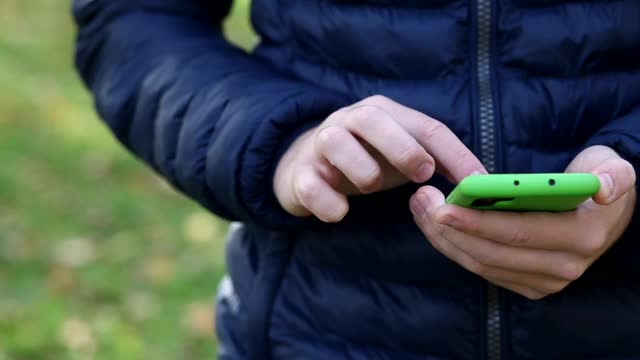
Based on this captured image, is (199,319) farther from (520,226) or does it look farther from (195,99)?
(520,226)

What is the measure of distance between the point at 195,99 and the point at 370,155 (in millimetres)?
A: 348

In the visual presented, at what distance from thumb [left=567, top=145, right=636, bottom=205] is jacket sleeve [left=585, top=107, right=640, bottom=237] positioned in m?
0.02

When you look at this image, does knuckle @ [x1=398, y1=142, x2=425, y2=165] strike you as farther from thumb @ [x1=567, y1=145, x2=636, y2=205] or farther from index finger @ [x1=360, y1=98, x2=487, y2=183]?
thumb @ [x1=567, y1=145, x2=636, y2=205]

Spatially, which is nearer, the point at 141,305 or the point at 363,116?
the point at 363,116

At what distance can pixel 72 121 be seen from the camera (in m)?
4.74

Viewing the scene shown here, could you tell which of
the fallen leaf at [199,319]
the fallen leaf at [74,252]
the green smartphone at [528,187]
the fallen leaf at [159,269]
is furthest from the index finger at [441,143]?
the fallen leaf at [74,252]

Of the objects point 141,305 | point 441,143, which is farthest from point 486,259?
point 141,305

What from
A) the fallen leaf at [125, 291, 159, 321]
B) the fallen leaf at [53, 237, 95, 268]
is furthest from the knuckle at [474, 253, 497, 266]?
the fallen leaf at [53, 237, 95, 268]

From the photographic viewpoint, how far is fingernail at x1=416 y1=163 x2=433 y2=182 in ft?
3.96

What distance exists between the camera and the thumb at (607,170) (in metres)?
1.16

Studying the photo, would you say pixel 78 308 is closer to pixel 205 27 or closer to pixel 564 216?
pixel 205 27

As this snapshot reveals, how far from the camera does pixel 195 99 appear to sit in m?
1.50

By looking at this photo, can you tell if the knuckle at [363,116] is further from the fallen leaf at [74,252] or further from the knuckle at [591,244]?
the fallen leaf at [74,252]

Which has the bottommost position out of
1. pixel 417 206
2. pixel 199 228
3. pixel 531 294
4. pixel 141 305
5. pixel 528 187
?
pixel 199 228
